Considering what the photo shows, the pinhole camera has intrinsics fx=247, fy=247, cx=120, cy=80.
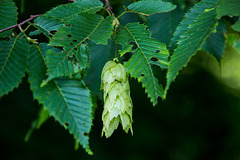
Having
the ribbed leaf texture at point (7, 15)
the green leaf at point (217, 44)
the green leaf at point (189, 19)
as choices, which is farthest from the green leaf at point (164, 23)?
the ribbed leaf texture at point (7, 15)

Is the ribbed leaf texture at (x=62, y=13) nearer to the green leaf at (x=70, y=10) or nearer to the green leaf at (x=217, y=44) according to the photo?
the green leaf at (x=70, y=10)

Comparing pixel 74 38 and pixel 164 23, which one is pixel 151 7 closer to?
pixel 74 38

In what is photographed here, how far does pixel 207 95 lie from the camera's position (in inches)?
129

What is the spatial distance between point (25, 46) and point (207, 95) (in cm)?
286

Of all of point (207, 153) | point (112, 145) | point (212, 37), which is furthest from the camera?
point (207, 153)

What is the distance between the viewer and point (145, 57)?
2.82 ft

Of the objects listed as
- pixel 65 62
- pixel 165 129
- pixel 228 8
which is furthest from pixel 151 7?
pixel 165 129

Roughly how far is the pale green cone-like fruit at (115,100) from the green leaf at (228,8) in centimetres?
38

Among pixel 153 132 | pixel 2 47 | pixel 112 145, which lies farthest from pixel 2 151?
pixel 2 47

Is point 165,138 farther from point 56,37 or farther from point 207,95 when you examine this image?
point 56,37

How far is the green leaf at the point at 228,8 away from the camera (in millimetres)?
752

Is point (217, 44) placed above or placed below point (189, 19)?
below

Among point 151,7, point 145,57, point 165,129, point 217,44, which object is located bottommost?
point 165,129

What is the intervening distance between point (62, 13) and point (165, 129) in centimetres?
270
